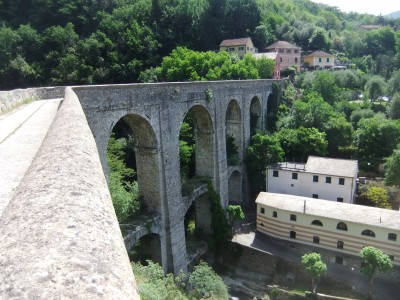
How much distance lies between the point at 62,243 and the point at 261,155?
2997 centimetres

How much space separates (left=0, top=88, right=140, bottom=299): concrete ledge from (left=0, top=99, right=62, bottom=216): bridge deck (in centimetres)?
133

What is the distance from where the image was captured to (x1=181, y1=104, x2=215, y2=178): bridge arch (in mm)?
25594

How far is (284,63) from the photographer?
6400cm

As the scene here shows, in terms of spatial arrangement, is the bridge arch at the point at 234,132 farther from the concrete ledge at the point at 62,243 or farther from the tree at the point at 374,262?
the concrete ledge at the point at 62,243

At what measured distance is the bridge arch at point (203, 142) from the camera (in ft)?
84.0

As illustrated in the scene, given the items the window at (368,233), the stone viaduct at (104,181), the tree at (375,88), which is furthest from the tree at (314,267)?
the tree at (375,88)

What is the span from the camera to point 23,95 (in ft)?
50.2

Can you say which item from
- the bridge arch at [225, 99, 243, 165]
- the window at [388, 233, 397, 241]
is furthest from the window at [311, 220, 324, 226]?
the bridge arch at [225, 99, 243, 165]

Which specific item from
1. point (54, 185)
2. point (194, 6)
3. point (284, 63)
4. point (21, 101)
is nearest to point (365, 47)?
point (284, 63)

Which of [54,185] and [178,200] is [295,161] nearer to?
Result: [178,200]

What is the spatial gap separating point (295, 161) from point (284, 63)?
36107mm

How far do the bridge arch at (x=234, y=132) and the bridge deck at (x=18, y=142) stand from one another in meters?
20.2

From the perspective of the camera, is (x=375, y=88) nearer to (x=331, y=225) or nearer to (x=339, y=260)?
(x=331, y=225)

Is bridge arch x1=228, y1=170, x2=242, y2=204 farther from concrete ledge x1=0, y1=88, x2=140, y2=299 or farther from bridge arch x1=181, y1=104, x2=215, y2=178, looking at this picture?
concrete ledge x1=0, y1=88, x2=140, y2=299
